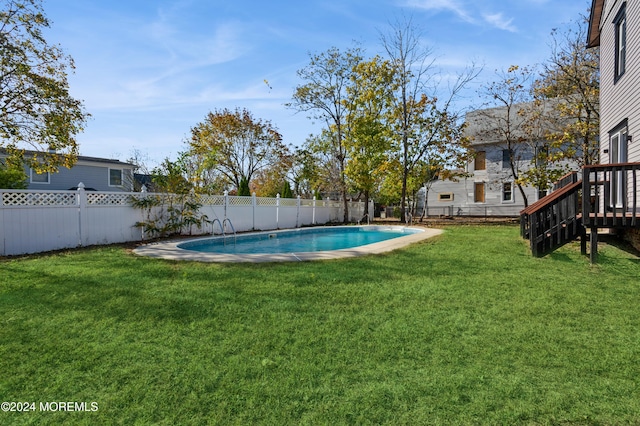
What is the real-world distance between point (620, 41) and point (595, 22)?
2.79m

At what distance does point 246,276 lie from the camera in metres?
5.33

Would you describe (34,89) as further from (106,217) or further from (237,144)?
(237,144)

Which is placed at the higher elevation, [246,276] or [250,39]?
[250,39]

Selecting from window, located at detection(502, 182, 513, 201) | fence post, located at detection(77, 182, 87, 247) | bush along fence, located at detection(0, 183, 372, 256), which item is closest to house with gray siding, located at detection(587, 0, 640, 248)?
bush along fence, located at detection(0, 183, 372, 256)

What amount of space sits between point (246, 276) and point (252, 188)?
26300mm

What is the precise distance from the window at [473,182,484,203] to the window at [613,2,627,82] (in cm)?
1777

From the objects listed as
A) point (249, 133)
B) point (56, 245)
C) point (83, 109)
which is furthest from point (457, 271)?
point (249, 133)

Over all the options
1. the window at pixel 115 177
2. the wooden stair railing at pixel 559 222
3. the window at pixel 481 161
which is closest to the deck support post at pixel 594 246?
the wooden stair railing at pixel 559 222

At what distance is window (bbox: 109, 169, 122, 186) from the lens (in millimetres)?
22703

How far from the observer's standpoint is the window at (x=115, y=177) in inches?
894

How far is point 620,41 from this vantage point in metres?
8.66

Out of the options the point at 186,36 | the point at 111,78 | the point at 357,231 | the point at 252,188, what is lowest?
the point at 357,231

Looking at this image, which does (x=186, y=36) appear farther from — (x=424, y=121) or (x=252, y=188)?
(x=252, y=188)

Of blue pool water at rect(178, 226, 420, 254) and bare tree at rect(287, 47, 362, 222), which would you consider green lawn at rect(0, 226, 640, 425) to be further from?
bare tree at rect(287, 47, 362, 222)
